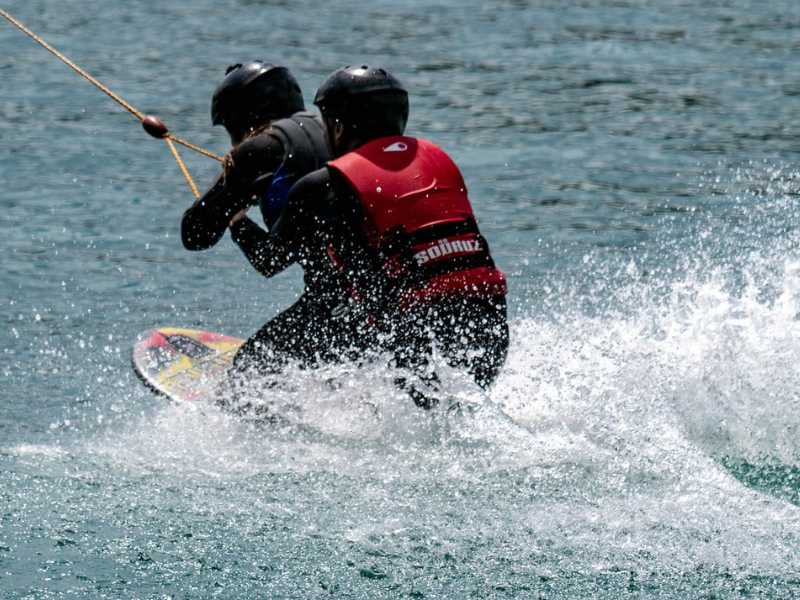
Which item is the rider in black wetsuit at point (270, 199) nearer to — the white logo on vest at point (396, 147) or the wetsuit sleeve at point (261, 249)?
the wetsuit sleeve at point (261, 249)

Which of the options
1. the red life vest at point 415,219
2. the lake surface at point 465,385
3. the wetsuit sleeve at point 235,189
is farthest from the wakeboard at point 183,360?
the red life vest at point 415,219

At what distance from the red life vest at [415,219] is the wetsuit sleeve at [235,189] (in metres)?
0.67

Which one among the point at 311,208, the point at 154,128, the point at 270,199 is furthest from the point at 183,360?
the point at 311,208

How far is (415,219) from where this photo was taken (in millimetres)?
6625

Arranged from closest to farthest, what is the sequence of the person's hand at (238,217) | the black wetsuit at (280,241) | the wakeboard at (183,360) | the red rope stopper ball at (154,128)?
the black wetsuit at (280,241) < the person's hand at (238,217) < the wakeboard at (183,360) < the red rope stopper ball at (154,128)

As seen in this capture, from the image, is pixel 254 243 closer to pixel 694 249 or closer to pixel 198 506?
pixel 198 506

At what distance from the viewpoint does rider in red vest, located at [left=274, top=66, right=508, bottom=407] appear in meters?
6.62

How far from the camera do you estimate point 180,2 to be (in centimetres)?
2114

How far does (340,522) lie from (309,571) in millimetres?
413

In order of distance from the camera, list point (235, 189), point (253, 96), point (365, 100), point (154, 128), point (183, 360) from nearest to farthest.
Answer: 1. point (365, 100)
2. point (235, 189)
3. point (253, 96)
4. point (154, 128)
5. point (183, 360)

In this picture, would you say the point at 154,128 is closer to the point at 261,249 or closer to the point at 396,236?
the point at 261,249

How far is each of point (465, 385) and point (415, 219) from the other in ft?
2.42

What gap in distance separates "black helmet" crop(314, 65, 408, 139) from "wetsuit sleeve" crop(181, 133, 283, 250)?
46 centimetres

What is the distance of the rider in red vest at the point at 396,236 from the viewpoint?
6621 millimetres
